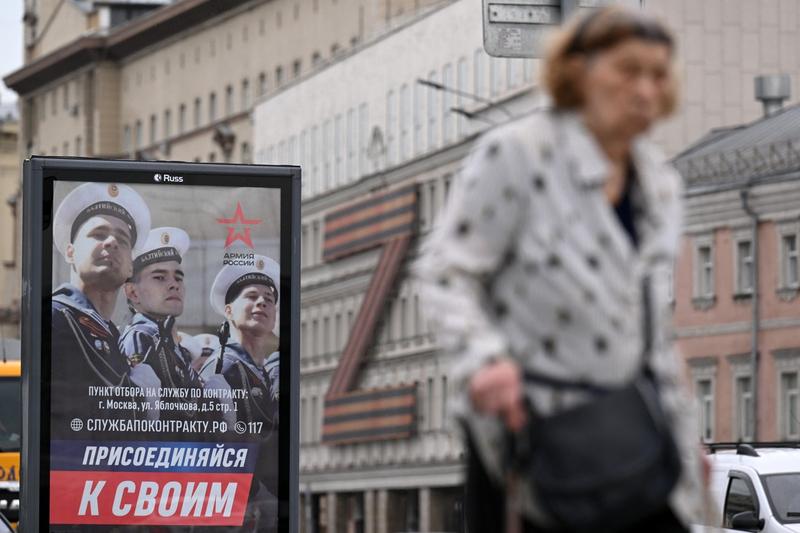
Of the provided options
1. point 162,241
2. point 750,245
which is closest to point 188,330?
point 162,241

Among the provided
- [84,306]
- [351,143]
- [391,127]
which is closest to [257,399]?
[84,306]

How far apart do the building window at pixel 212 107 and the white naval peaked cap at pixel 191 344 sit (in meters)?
103

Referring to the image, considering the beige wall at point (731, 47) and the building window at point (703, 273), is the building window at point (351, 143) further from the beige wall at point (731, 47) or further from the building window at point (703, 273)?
the building window at point (703, 273)

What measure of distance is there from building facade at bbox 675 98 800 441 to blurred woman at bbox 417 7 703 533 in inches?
2354

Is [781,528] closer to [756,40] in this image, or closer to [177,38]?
[756,40]

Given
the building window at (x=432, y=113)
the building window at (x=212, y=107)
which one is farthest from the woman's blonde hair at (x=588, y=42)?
the building window at (x=212, y=107)

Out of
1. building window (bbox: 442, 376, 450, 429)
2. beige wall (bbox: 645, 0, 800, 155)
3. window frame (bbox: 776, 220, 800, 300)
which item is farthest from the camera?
building window (bbox: 442, 376, 450, 429)

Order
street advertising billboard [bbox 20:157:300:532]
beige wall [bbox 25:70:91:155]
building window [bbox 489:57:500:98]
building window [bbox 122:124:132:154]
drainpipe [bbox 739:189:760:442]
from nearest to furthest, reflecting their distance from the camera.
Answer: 1. street advertising billboard [bbox 20:157:300:532]
2. drainpipe [bbox 739:189:760:442]
3. building window [bbox 489:57:500:98]
4. building window [bbox 122:124:132:154]
5. beige wall [bbox 25:70:91:155]

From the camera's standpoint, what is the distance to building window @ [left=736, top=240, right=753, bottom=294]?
224ft

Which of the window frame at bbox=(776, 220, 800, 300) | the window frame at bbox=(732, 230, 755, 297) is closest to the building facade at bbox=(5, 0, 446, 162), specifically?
the window frame at bbox=(732, 230, 755, 297)

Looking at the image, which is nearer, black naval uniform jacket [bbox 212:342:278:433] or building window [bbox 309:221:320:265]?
black naval uniform jacket [bbox 212:342:278:433]

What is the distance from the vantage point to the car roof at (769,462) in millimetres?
24188

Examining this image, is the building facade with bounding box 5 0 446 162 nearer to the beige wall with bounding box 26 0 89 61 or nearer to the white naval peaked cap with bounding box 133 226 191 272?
the beige wall with bounding box 26 0 89 61

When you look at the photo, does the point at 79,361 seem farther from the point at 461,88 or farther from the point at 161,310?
the point at 461,88
